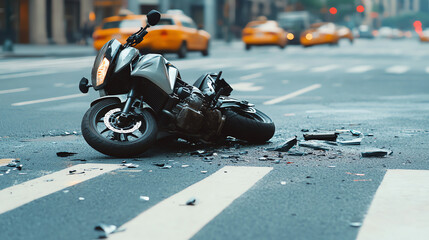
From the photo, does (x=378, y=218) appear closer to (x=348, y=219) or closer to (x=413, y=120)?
(x=348, y=219)

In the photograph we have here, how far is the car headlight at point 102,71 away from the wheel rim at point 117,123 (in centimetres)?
26

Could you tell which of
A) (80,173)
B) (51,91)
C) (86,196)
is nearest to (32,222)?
(86,196)

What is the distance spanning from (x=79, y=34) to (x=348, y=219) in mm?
44789

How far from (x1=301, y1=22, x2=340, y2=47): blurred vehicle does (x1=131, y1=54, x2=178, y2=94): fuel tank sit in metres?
40.8

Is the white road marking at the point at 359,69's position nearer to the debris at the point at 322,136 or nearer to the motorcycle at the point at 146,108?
the debris at the point at 322,136

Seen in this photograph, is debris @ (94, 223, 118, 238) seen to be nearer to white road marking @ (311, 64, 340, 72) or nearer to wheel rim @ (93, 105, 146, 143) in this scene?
wheel rim @ (93, 105, 146, 143)

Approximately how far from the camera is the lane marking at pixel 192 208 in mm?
4602

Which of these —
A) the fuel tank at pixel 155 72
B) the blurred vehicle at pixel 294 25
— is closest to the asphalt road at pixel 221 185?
the fuel tank at pixel 155 72

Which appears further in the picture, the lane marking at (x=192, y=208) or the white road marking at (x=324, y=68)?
the white road marking at (x=324, y=68)

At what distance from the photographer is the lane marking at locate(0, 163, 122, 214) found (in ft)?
17.9

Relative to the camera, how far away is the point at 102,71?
24.3 feet

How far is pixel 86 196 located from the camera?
5.60 m

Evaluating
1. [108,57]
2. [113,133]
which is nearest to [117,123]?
[113,133]

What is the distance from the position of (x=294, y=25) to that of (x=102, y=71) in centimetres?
4460
